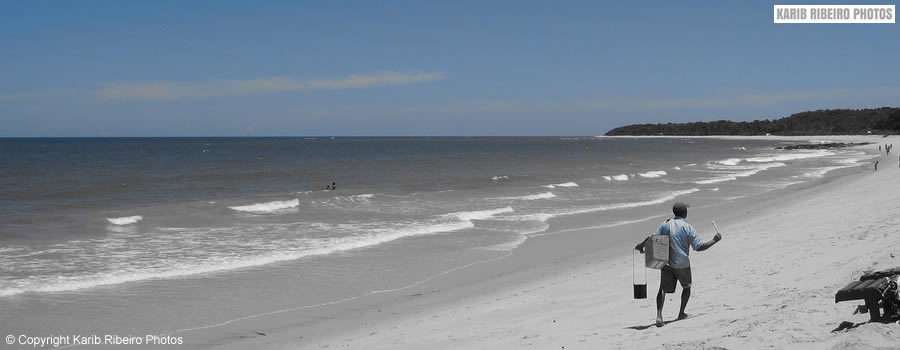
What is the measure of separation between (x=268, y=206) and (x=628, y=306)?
1913 cm

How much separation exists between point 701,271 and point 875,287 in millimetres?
5222

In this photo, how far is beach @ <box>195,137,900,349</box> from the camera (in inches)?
257

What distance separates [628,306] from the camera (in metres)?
8.90

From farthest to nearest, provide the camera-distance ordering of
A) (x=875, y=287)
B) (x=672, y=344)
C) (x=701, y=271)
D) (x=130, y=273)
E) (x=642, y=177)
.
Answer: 1. (x=642, y=177)
2. (x=130, y=273)
3. (x=701, y=271)
4. (x=672, y=344)
5. (x=875, y=287)

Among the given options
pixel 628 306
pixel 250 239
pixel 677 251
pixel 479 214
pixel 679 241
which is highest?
pixel 679 241

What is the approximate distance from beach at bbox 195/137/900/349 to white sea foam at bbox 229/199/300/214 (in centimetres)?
1267

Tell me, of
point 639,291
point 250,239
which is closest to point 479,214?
point 250,239

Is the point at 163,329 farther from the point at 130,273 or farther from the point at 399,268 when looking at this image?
the point at 399,268

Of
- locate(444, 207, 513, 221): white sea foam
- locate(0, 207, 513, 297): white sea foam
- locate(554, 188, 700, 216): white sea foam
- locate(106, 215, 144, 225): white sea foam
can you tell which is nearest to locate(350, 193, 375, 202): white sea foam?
locate(444, 207, 513, 221): white sea foam

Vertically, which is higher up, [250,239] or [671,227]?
[671,227]

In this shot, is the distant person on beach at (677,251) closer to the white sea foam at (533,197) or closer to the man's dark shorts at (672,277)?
the man's dark shorts at (672,277)

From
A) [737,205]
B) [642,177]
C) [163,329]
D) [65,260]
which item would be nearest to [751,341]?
[163,329]

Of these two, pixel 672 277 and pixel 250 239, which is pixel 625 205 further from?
pixel 672 277

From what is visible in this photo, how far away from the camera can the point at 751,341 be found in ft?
19.9
